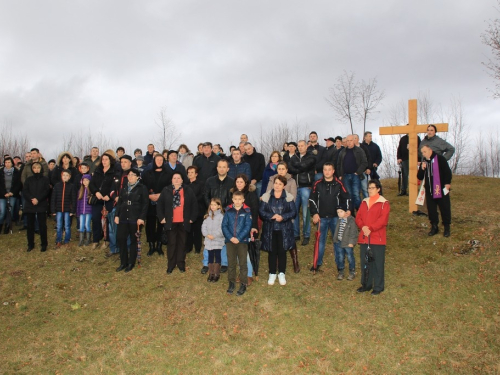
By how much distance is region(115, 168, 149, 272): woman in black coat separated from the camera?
8.23 meters

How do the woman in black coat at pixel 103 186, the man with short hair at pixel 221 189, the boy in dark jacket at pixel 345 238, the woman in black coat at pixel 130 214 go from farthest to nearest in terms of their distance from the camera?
the woman in black coat at pixel 103 186, the woman in black coat at pixel 130 214, the man with short hair at pixel 221 189, the boy in dark jacket at pixel 345 238

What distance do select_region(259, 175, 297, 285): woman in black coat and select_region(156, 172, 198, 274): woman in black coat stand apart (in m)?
1.74

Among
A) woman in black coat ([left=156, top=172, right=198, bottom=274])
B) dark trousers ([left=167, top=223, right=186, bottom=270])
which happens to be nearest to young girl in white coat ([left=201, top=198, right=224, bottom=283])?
woman in black coat ([left=156, top=172, right=198, bottom=274])

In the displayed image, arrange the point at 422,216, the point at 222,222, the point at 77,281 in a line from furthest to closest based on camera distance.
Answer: the point at 422,216 < the point at 77,281 < the point at 222,222

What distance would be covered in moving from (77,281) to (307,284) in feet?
16.3

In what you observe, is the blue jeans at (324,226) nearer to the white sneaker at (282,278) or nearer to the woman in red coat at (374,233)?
the woman in red coat at (374,233)

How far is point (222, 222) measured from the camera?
7.21 meters

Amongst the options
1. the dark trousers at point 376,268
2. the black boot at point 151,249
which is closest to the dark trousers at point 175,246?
the black boot at point 151,249

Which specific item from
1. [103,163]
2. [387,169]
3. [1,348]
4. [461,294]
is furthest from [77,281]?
[387,169]

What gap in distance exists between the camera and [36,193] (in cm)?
983

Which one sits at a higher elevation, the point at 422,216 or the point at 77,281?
the point at 422,216

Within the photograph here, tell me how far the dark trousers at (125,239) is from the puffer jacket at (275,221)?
9.97 ft

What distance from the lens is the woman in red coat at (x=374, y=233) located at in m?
6.70

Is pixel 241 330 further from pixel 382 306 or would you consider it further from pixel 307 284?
pixel 382 306
